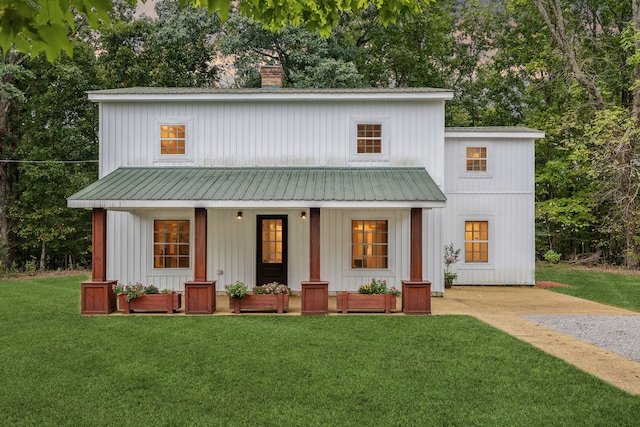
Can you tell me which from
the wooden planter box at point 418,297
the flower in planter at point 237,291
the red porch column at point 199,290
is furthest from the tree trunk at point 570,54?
the red porch column at point 199,290

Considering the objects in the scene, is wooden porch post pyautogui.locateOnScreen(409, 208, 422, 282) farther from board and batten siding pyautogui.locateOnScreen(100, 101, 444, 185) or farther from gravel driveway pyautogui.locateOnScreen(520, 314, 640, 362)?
board and batten siding pyautogui.locateOnScreen(100, 101, 444, 185)

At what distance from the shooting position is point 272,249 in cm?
1298

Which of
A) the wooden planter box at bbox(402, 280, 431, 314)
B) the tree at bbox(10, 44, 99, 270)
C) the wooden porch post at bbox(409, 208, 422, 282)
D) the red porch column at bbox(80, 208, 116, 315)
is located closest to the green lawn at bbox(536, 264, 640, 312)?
the wooden planter box at bbox(402, 280, 431, 314)

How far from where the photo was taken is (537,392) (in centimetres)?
543

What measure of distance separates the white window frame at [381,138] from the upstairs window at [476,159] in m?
3.59

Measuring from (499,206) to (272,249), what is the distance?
304 inches

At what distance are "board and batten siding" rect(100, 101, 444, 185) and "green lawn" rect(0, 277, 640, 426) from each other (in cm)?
541

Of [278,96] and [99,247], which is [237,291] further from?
[278,96]

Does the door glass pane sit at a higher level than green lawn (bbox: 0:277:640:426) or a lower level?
higher

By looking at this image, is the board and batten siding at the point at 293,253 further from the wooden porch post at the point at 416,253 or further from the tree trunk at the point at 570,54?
the tree trunk at the point at 570,54

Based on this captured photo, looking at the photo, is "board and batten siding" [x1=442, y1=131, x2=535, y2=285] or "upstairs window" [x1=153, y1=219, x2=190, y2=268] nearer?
"upstairs window" [x1=153, y1=219, x2=190, y2=268]

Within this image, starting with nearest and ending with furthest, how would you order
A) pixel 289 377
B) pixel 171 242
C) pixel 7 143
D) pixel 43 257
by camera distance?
1. pixel 289 377
2. pixel 171 242
3. pixel 43 257
4. pixel 7 143

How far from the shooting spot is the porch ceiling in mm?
10305

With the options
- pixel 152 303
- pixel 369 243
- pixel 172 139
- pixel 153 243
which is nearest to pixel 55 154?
pixel 172 139
